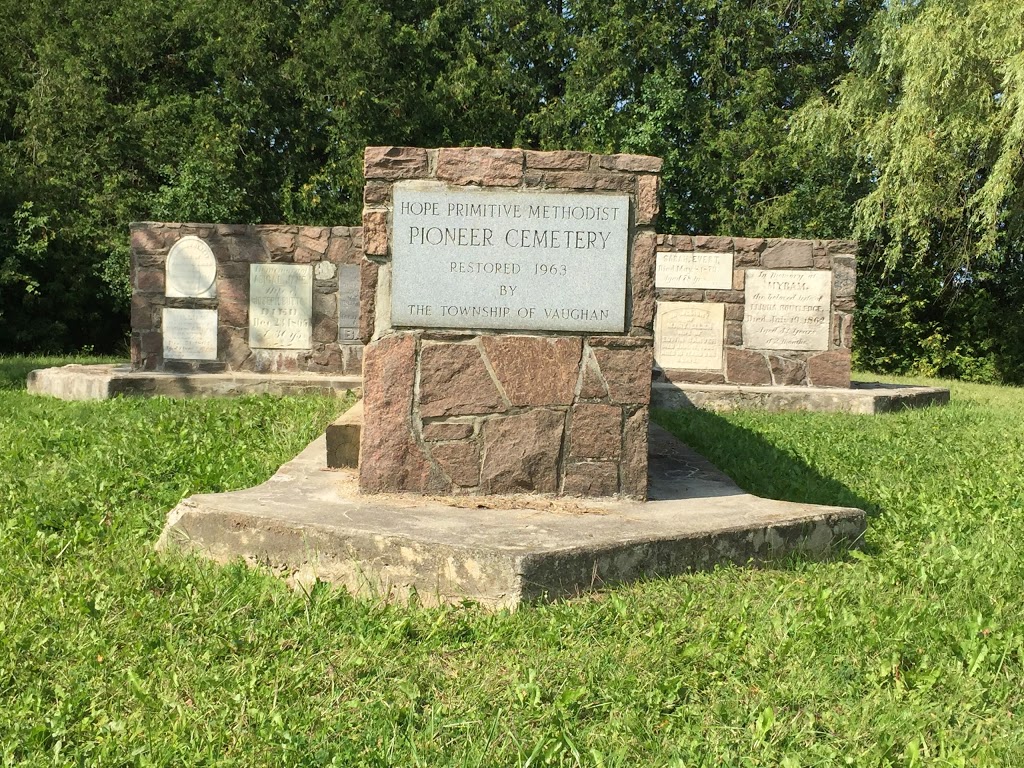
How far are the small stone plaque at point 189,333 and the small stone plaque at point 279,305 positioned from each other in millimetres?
389

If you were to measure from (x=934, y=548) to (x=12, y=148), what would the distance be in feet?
48.7

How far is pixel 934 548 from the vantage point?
3672 millimetres

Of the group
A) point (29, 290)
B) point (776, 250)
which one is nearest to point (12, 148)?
point (29, 290)

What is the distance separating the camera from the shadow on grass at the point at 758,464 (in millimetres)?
4703

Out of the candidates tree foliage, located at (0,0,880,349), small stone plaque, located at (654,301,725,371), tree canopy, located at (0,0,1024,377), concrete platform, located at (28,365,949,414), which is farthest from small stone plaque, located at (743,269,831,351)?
tree foliage, located at (0,0,880,349)

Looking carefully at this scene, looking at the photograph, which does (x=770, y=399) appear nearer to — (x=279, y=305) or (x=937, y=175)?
(x=279, y=305)

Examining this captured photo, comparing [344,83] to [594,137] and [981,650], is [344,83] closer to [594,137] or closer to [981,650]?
[594,137]

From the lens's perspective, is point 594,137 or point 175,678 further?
point 594,137

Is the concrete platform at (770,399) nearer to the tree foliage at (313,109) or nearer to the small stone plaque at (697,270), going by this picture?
the small stone plaque at (697,270)

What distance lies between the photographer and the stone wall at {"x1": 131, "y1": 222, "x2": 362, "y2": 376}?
9117 millimetres

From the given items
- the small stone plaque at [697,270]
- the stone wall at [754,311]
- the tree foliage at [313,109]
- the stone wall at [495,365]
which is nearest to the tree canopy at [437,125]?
the tree foliage at [313,109]

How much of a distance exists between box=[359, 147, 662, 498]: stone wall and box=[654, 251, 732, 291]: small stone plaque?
5912 mm

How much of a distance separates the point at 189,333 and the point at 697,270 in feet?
16.5

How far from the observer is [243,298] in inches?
361
